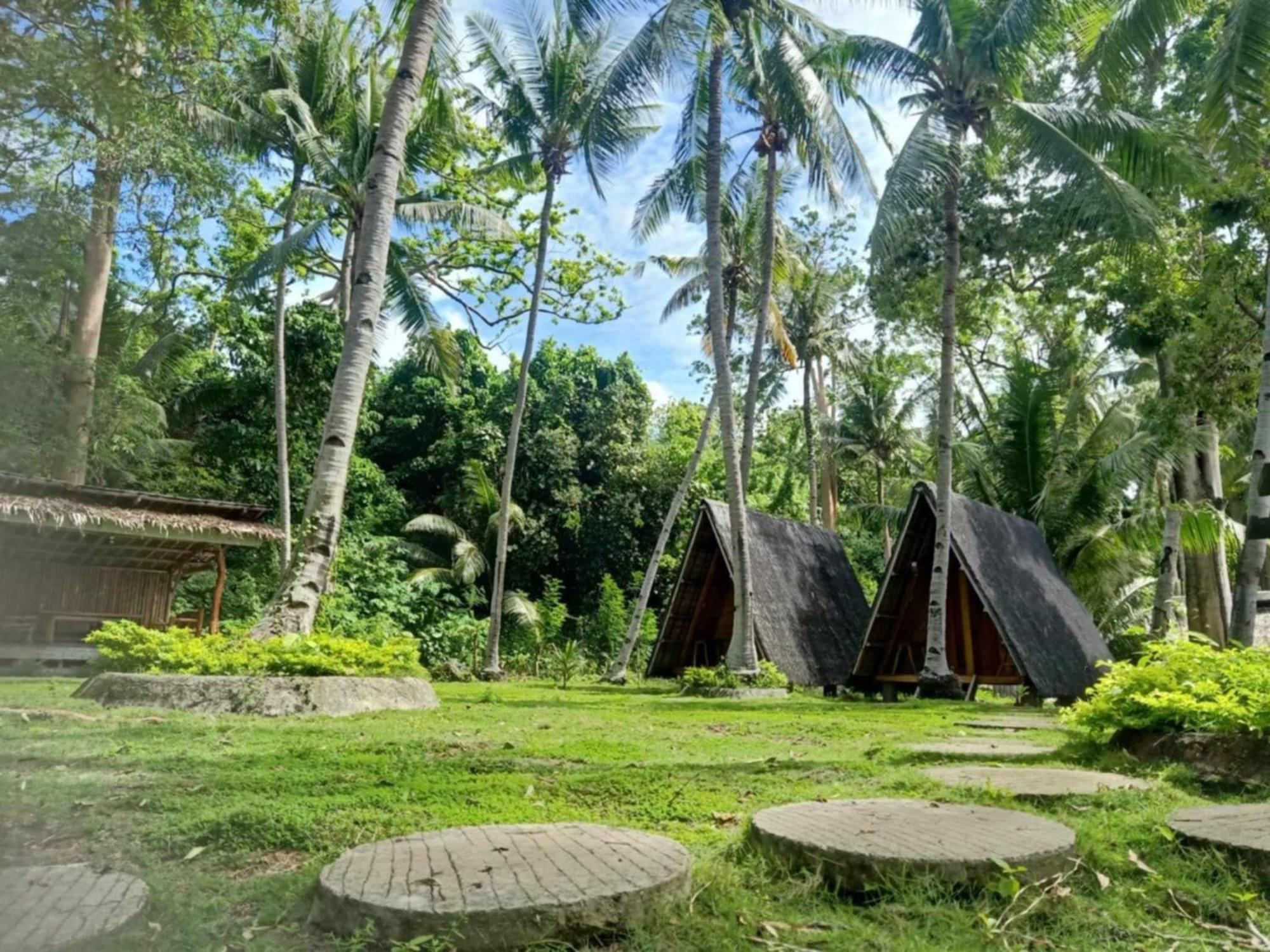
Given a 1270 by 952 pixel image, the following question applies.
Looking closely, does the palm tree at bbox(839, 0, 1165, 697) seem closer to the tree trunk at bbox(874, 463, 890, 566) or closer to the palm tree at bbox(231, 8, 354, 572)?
the tree trunk at bbox(874, 463, 890, 566)

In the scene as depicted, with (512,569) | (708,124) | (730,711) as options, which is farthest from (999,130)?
(512,569)

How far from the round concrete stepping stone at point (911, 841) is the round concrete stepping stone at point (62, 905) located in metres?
1.74

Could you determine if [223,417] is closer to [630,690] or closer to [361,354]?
[630,690]

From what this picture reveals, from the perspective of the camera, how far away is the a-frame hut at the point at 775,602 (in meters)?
14.8

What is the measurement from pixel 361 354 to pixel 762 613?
27.8 ft

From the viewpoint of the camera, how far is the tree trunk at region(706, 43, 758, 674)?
13.2 meters

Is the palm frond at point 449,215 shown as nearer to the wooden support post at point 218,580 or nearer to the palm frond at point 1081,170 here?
the wooden support post at point 218,580

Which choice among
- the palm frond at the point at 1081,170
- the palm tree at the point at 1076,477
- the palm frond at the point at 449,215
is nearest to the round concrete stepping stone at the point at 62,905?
the palm frond at the point at 1081,170

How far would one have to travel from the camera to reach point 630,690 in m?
14.1

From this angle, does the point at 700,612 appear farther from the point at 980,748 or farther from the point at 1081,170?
the point at 980,748

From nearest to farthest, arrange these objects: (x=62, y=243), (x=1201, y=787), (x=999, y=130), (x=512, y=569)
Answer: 1. (x=62, y=243)
2. (x=1201, y=787)
3. (x=999, y=130)
4. (x=512, y=569)

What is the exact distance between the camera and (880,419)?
25.4 m

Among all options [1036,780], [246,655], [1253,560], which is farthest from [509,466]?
[1036,780]

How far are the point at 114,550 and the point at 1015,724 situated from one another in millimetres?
13431
